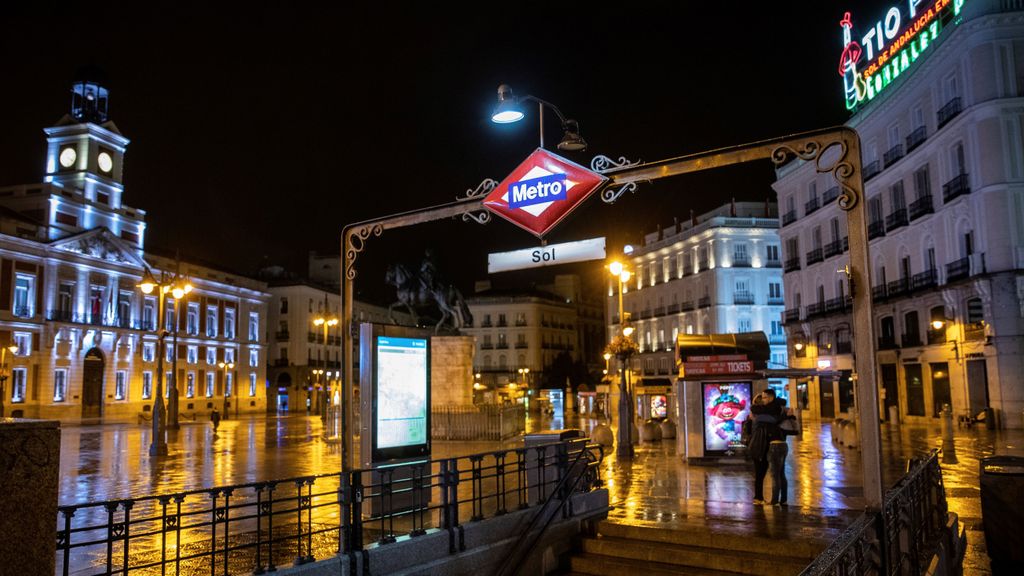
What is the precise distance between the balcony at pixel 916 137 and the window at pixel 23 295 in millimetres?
55982

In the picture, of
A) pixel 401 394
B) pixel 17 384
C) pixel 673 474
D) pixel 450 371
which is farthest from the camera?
pixel 17 384

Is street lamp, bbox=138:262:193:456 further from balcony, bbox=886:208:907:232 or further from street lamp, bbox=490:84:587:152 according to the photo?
balcony, bbox=886:208:907:232

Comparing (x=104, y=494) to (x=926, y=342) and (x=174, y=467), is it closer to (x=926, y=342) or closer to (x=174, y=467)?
(x=174, y=467)

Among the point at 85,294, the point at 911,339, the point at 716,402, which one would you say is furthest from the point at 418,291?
the point at 85,294

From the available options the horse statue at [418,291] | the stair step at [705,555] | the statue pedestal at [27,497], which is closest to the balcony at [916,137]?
the horse statue at [418,291]

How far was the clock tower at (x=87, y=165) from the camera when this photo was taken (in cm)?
5841

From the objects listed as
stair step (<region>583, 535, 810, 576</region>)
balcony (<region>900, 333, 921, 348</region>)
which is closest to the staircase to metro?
stair step (<region>583, 535, 810, 576</region>)

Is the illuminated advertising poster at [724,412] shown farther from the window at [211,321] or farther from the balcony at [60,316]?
the window at [211,321]

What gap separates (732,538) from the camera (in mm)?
9516

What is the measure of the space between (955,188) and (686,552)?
34.4m

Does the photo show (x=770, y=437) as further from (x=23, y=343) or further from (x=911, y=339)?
(x=23, y=343)

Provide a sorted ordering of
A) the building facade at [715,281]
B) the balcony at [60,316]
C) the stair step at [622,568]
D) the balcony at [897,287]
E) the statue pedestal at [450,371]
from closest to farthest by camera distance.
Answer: the stair step at [622,568]
the statue pedestal at [450,371]
the balcony at [897,287]
the balcony at [60,316]
the building facade at [715,281]

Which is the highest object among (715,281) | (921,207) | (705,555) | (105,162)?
(105,162)

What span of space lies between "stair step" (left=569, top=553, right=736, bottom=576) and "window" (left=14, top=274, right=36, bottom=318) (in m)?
54.6
